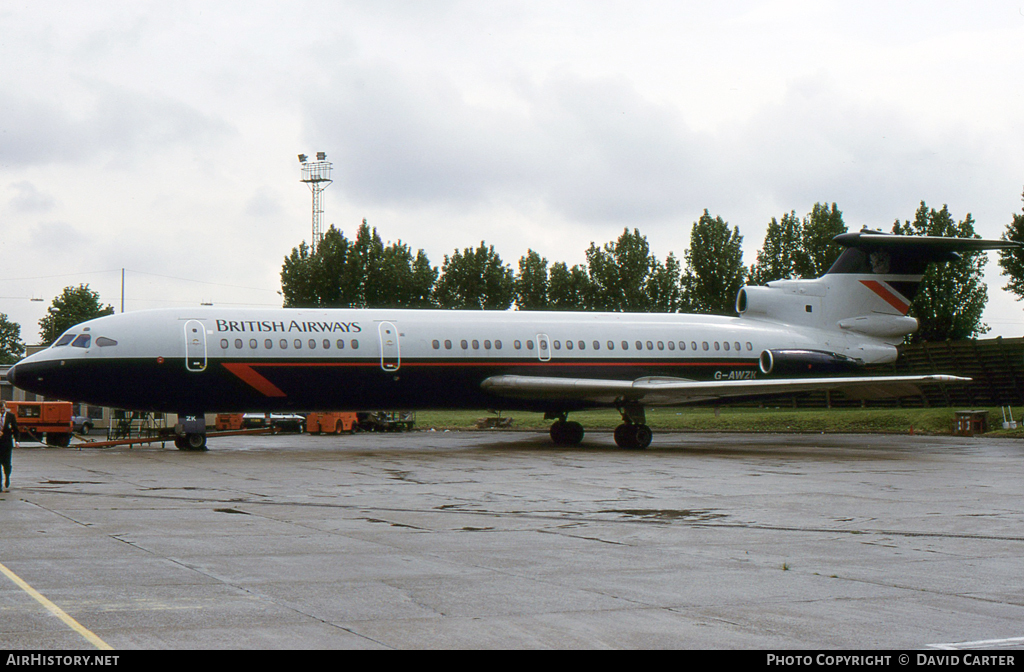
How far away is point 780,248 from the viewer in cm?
7112

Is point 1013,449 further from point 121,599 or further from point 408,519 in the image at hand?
point 121,599

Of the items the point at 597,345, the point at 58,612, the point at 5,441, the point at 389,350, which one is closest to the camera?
the point at 58,612

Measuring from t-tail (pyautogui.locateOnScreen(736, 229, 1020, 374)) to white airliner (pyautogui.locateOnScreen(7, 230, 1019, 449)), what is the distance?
0.05 meters

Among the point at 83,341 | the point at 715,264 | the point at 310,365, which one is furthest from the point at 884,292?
the point at 715,264

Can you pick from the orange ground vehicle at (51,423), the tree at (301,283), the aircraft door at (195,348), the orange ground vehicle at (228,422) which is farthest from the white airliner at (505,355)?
the tree at (301,283)

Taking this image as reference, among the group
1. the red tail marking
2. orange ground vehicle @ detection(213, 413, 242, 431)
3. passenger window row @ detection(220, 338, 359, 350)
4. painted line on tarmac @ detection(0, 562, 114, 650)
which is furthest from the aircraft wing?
orange ground vehicle @ detection(213, 413, 242, 431)

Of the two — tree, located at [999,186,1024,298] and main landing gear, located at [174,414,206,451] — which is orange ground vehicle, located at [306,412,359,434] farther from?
tree, located at [999,186,1024,298]

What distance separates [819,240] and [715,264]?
316 inches

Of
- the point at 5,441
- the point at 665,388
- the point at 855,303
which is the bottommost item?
the point at 5,441

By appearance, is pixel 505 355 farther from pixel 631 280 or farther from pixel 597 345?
pixel 631 280

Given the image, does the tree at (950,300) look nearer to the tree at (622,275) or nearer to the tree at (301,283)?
the tree at (622,275)

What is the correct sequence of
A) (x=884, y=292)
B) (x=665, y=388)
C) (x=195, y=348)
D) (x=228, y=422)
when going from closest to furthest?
(x=195, y=348)
(x=665, y=388)
(x=884, y=292)
(x=228, y=422)

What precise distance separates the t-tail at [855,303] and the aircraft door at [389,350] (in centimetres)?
1273
